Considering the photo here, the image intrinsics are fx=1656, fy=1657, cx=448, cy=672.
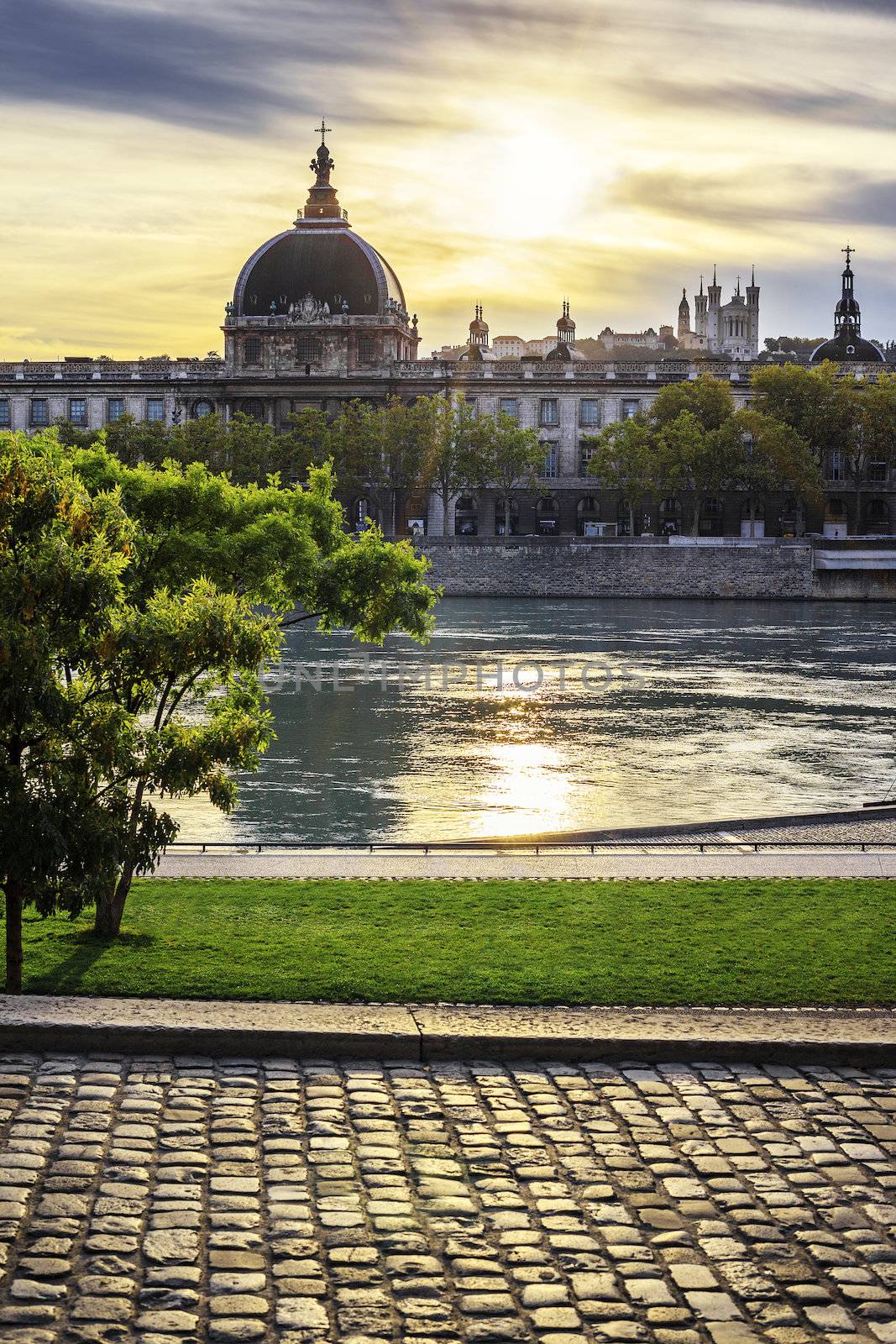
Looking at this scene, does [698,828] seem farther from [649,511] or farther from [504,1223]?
[649,511]

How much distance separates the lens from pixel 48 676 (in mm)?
13094

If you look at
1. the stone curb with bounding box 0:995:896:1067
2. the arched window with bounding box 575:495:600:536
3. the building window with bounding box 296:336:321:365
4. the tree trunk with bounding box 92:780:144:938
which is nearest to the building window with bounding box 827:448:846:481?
the arched window with bounding box 575:495:600:536

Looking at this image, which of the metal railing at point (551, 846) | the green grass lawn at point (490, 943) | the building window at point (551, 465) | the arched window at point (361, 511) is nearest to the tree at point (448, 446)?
the arched window at point (361, 511)

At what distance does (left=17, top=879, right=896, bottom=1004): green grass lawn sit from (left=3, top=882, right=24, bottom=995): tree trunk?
141 mm

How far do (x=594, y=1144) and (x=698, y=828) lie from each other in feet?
48.6

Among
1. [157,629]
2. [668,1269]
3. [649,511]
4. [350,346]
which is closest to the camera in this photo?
[668,1269]

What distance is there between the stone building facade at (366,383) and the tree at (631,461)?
1086 cm

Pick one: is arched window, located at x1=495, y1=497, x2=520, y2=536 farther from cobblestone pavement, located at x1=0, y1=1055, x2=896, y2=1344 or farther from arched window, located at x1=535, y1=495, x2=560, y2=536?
cobblestone pavement, located at x1=0, y1=1055, x2=896, y2=1344

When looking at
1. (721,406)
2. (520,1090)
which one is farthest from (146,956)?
(721,406)

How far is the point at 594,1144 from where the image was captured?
10445mm

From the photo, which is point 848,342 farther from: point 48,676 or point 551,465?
point 48,676

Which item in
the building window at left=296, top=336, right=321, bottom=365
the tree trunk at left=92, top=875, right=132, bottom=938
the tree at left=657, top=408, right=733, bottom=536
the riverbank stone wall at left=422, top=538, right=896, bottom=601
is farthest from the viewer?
the building window at left=296, top=336, right=321, bottom=365

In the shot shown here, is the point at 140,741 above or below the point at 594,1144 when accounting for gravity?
above

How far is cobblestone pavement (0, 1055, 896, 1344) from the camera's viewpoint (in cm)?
816
